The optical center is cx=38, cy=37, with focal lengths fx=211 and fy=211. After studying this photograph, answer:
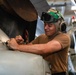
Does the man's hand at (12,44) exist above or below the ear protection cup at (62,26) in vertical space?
below

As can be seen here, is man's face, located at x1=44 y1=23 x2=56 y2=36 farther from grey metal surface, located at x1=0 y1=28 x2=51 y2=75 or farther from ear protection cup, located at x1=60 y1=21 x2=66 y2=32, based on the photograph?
grey metal surface, located at x1=0 y1=28 x2=51 y2=75

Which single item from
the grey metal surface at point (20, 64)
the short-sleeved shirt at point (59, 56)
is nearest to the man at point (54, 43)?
the short-sleeved shirt at point (59, 56)

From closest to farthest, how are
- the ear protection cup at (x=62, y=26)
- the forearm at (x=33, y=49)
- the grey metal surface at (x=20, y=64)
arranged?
the grey metal surface at (x=20, y=64) → the forearm at (x=33, y=49) → the ear protection cup at (x=62, y=26)

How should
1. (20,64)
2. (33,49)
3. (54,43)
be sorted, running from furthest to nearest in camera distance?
(54,43)
(33,49)
(20,64)

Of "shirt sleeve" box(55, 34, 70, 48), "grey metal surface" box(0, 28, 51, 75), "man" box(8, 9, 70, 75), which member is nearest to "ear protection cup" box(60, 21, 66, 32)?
"man" box(8, 9, 70, 75)

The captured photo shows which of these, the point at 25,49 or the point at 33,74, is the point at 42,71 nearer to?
the point at 33,74

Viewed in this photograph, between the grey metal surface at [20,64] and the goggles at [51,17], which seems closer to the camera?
the grey metal surface at [20,64]

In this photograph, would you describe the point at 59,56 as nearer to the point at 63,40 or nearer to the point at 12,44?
the point at 63,40

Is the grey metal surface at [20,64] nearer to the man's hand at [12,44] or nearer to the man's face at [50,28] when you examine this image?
the man's hand at [12,44]

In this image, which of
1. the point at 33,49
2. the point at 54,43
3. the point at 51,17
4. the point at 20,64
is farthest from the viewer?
the point at 51,17

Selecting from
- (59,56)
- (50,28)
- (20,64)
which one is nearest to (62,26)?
(50,28)

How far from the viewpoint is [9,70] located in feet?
3.88

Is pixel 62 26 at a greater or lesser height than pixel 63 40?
greater

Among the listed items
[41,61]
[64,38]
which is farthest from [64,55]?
[41,61]
